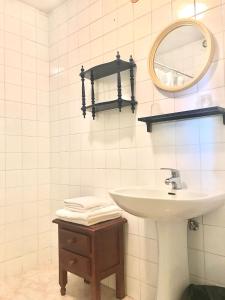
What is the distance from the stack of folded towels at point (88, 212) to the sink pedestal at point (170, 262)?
461 millimetres

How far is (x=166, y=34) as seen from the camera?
1.67m

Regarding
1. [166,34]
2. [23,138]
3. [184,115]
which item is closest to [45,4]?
[23,138]

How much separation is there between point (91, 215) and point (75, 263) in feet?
1.17

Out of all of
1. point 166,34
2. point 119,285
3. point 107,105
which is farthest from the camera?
point 107,105

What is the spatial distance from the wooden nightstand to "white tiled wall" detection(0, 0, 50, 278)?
642mm

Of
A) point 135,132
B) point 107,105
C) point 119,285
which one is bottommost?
point 119,285

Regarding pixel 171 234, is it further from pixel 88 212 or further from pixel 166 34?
pixel 166 34

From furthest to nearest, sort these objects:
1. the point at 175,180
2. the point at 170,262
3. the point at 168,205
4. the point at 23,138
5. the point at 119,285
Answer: the point at 23,138 → the point at 119,285 → the point at 175,180 → the point at 170,262 → the point at 168,205

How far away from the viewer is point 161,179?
171 centimetres

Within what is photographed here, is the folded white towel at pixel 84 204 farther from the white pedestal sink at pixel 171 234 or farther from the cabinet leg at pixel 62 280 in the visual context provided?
the cabinet leg at pixel 62 280

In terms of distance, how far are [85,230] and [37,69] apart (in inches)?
65.2

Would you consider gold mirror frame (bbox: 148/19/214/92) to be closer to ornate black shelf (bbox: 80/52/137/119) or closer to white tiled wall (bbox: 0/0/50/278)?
ornate black shelf (bbox: 80/52/137/119)

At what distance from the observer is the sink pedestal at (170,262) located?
4.68ft

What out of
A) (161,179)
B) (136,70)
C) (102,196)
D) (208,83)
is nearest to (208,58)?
(208,83)
